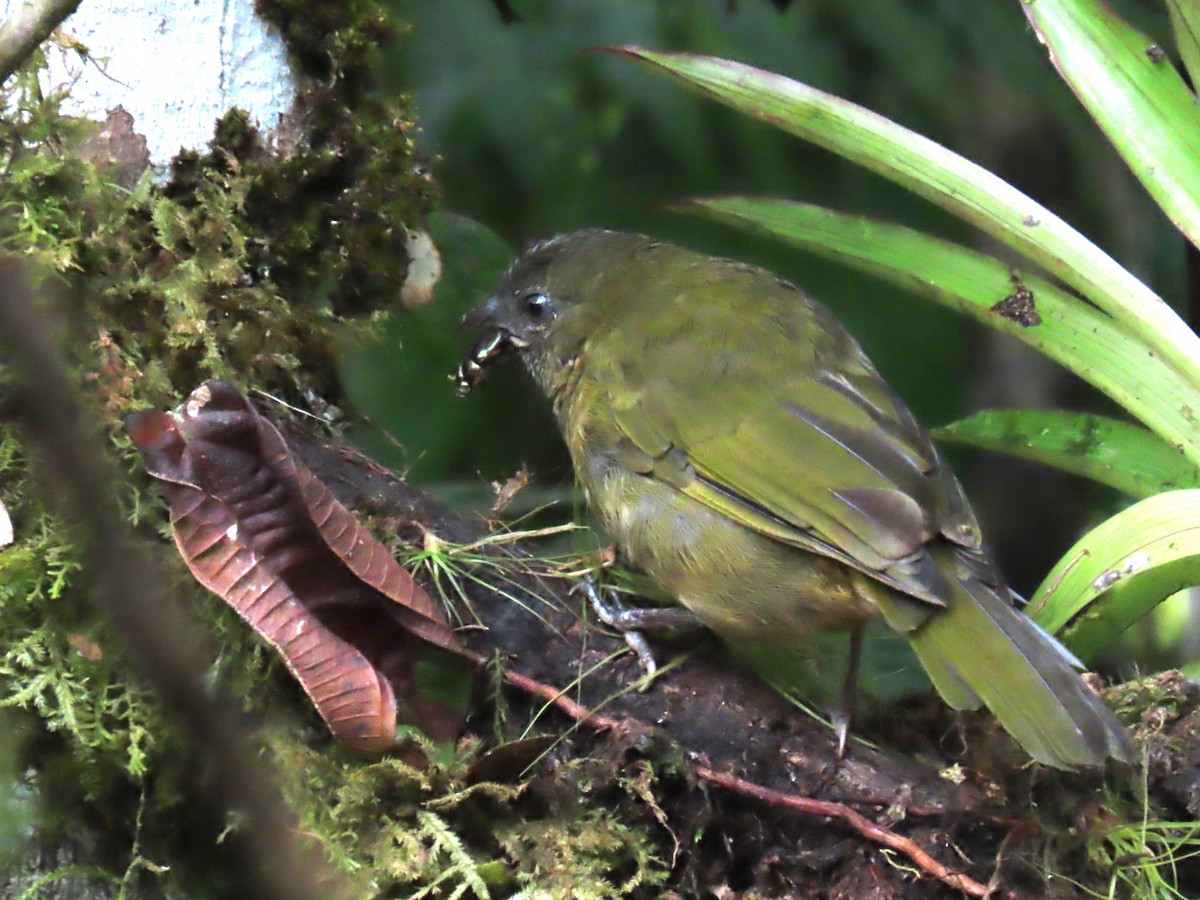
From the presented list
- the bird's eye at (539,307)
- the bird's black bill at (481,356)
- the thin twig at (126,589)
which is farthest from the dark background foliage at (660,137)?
the thin twig at (126,589)

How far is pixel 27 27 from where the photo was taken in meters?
1.03

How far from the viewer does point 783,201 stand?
2547 mm

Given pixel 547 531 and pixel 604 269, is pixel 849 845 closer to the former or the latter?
pixel 547 531

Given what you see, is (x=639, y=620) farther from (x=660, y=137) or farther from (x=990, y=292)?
(x=660, y=137)

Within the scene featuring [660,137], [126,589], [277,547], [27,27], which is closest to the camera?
[126,589]

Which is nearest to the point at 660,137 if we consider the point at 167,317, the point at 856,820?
the point at 167,317

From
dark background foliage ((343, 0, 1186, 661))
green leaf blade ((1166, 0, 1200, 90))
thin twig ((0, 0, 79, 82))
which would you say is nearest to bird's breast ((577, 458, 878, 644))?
dark background foliage ((343, 0, 1186, 661))

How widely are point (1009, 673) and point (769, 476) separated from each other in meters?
0.54

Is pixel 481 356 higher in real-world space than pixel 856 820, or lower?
higher

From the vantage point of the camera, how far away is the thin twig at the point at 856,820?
185 centimetres

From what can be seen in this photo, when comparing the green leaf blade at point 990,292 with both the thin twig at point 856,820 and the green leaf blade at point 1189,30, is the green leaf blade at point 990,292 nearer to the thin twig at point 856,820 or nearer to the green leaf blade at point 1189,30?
the green leaf blade at point 1189,30

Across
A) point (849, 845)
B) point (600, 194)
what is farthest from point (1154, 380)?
point (600, 194)

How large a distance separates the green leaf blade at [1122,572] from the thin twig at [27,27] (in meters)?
1.75

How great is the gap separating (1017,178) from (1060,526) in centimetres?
116
